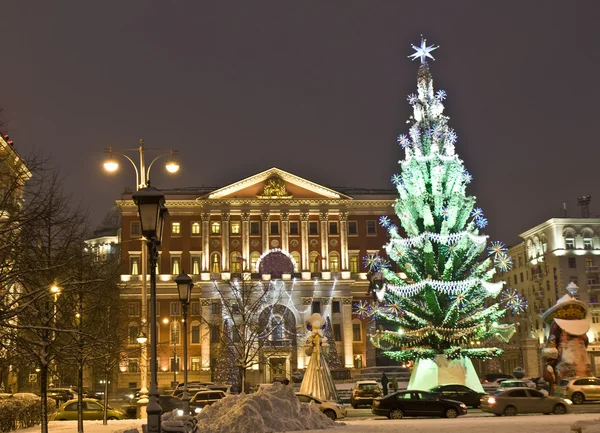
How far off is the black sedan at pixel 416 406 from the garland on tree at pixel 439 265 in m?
5.59

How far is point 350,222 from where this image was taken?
90.2 metres

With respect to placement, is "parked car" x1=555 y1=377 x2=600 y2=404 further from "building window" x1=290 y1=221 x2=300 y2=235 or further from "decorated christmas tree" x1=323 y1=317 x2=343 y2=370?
"building window" x1=290 y1=221 x2=300 y2=235

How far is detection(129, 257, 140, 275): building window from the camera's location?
285 feet

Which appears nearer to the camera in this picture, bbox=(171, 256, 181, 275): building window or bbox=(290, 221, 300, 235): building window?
bbox=(171, 256, 181, 275): building window

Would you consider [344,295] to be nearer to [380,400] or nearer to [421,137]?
[421,137]

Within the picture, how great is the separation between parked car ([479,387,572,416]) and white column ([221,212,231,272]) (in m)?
54.5

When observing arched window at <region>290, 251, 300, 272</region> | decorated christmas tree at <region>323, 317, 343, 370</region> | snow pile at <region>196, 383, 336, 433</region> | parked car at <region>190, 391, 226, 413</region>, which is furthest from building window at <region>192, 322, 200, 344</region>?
snow pile at <region>196, 383, 336, 433</region>

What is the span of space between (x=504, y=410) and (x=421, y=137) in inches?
565

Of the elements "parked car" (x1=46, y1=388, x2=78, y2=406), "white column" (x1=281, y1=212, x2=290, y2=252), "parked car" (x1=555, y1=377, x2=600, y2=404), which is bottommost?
"parked car" (x1=46, y1=388, x2=78, y2=406)

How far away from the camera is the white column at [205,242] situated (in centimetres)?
8700

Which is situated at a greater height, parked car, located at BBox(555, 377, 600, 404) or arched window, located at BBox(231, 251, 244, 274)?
arched window, located at BBox(231, 251, 244, 274)

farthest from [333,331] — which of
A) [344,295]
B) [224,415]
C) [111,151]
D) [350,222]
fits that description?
[224,415]

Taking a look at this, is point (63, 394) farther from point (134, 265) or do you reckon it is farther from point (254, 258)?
point (254, 258)

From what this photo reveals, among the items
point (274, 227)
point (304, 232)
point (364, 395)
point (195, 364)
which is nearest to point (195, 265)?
point (274, 227)
